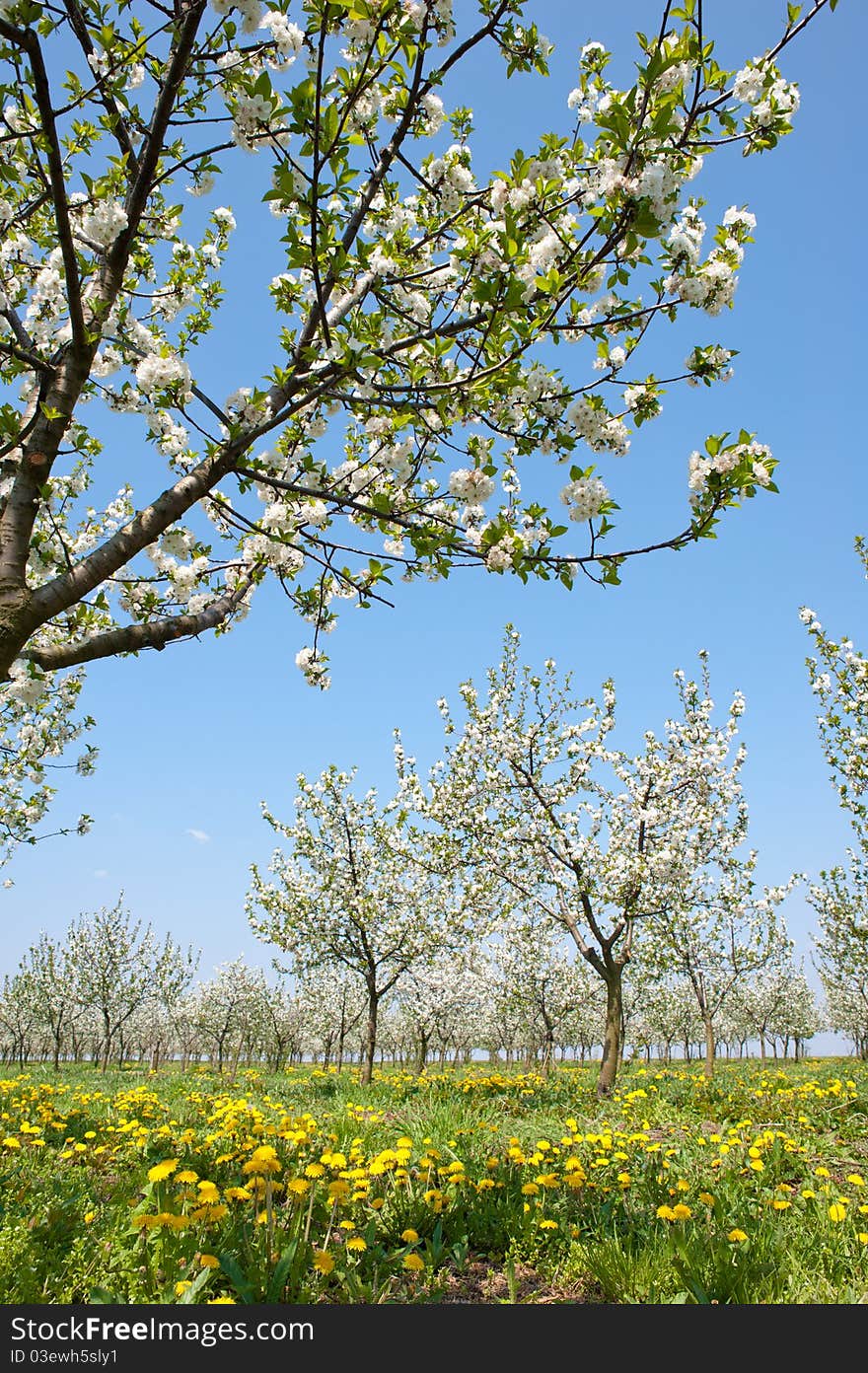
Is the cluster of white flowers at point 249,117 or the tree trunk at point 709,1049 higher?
the cluster of white flowers at point 249,117

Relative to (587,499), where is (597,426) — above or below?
above

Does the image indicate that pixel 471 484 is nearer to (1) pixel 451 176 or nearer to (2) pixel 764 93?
(1) pixel 451 176

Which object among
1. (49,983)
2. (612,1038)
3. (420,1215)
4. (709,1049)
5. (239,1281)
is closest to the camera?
(239,1281)

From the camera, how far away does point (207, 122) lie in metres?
3.20

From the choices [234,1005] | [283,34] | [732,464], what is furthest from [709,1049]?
[234,1005]

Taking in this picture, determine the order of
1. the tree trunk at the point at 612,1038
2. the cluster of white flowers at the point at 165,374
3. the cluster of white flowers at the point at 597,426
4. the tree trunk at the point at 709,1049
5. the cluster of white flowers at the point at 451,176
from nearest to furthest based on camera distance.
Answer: the cluster of white flowers at the point at 597,426 < the cluster of white flowers at the point at 451,176 < the cluster of white flowers at the point at 165,374 < the tree trunk at the point at 612,1038 < the tree trunk at the point at 709,1049

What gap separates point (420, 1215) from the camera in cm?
394

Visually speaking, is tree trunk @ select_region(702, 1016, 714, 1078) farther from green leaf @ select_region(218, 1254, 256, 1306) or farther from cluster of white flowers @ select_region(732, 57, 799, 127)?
cluster of white flowers @ select_region(732, 57, 799, 127)

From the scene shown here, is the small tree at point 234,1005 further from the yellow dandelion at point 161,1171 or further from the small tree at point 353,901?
the yellow dandelion at point 161,1171

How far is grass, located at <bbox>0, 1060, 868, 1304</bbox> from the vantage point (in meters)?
3.08

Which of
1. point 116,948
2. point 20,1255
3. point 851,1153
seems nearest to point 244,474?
point 20,1255

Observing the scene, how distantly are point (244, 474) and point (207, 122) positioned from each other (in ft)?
5.08

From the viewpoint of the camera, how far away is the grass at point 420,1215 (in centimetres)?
308

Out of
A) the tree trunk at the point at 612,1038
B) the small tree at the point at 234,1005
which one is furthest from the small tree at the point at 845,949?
the small tree at the point at 234,1005
